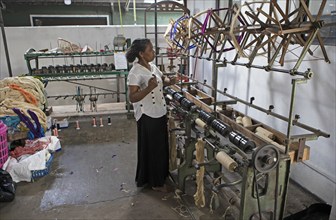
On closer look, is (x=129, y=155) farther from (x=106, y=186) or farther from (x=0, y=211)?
(x=0, y=211)

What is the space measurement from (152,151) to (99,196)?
69cm

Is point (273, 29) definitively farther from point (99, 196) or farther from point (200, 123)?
point (99, 196)

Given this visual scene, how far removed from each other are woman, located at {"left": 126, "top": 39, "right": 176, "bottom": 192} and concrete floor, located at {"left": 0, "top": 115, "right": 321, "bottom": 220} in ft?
0.71

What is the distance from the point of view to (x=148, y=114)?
7.39ft

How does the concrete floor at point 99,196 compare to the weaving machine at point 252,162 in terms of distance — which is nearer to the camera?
the weaving machine at point 252,162

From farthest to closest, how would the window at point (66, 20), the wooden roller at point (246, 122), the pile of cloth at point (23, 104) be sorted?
the window at point (66, 20)
the pile of cloth at point (23, 104)
the wooden roller at point (246, 122)

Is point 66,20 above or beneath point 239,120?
above

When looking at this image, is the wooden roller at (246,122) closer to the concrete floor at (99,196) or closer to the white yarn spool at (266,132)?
the white yarn spool at (266,132)

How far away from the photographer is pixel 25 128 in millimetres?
3191

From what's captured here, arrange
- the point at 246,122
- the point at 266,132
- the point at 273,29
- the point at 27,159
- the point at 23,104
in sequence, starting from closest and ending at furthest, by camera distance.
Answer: the point at 273,29, the point at 266,132, the point at 246,122, the point at 27,159, the point at 23,104

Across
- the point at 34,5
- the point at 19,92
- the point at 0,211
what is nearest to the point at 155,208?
the point at 0,211

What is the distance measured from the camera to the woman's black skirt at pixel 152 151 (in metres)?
2.30

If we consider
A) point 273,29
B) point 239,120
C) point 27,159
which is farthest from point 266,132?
point 27,159

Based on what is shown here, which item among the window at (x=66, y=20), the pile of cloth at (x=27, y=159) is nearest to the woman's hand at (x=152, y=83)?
the pile of cloth at (x=27, y=159)
